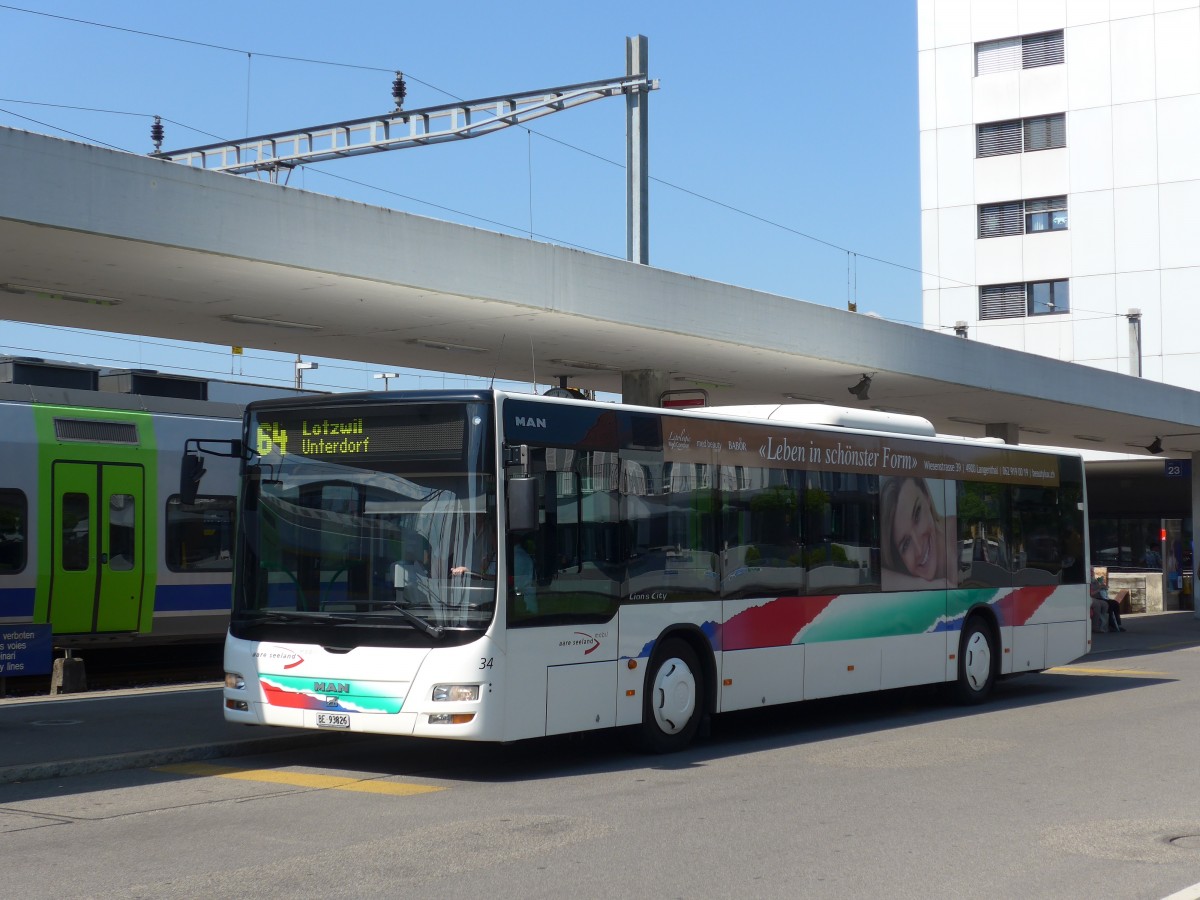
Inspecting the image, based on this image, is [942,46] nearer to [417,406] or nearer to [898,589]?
[898,589]

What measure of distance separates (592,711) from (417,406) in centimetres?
271

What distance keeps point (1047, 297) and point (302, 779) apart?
43881 millimetres

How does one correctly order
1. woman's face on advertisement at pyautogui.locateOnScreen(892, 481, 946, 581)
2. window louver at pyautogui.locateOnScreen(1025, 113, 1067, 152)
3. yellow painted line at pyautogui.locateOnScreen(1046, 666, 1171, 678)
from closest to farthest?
woman's face on advertisement at pyautogui.locateOnScreen(892, 481, 946, 581), yellow painted line at pyautogui.locateOnScreen(1046, 666, 1171, 678), window louver at pyautogui.locateOnScreen(1025, 113, 1067, 152)

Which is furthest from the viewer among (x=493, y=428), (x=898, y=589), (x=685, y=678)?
(x=898, y=589)

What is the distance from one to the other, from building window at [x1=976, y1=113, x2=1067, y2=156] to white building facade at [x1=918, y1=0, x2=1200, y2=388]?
5 cm

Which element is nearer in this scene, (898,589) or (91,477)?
(898,589)

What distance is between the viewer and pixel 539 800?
978cm

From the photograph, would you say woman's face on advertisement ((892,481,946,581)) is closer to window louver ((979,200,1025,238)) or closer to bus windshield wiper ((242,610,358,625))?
bus windshield wiper ((242,610,358,625))

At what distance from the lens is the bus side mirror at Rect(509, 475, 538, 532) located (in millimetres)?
10305

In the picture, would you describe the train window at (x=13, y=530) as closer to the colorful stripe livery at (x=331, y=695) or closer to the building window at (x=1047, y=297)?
the colorful stripe livery at (x=331, y=695)

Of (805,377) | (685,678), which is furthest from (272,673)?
(805,377)

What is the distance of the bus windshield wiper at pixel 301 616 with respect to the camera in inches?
422

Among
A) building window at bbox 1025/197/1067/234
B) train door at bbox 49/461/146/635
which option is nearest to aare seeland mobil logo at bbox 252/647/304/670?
train door at bbox 49/461/146/635

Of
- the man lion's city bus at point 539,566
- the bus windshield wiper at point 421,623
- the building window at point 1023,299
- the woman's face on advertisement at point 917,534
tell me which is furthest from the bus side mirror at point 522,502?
the building window at point 1023,299
